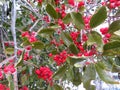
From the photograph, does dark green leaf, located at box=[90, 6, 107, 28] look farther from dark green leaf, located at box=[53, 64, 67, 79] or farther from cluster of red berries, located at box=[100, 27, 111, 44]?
A: dark green leaf, located at box=[53, 64, 67, 79]

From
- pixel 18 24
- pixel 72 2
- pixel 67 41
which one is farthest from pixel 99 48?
pixel 18 24

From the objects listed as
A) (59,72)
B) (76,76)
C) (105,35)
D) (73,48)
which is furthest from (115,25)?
(76,76)

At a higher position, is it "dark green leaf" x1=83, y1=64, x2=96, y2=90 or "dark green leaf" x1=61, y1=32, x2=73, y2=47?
"dark green leaf" x1=61, y1=32, x2=73, y2=47

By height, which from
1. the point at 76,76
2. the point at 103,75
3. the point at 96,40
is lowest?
the point at 76,76

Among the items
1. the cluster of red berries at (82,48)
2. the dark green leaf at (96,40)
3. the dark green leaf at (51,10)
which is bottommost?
the cluster of red berries at (82,48)

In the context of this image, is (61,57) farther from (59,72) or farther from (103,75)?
(103,75)

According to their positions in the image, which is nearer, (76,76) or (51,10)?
(51,10)

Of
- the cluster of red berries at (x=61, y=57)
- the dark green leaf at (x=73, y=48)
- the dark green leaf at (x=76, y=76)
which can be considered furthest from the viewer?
the dark green leaf at (x=76, y=76)

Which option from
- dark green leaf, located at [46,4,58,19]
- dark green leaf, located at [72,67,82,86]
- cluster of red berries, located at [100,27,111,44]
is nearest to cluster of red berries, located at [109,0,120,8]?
cluster of red berries, located at [100,27,111,44]

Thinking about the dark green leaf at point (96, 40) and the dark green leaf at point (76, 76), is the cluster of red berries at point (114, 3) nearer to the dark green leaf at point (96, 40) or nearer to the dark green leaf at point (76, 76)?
the dark green leaf at point (96, 40)

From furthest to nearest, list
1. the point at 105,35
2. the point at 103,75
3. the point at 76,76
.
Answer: the point at 76,76, the point at 105,35, the point at 103,75

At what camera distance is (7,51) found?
123cm

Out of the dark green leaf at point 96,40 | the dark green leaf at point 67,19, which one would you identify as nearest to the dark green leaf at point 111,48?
the dark green leaf at point 96,40

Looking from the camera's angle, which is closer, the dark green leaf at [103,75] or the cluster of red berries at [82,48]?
the dark green leaf at [103,75]
